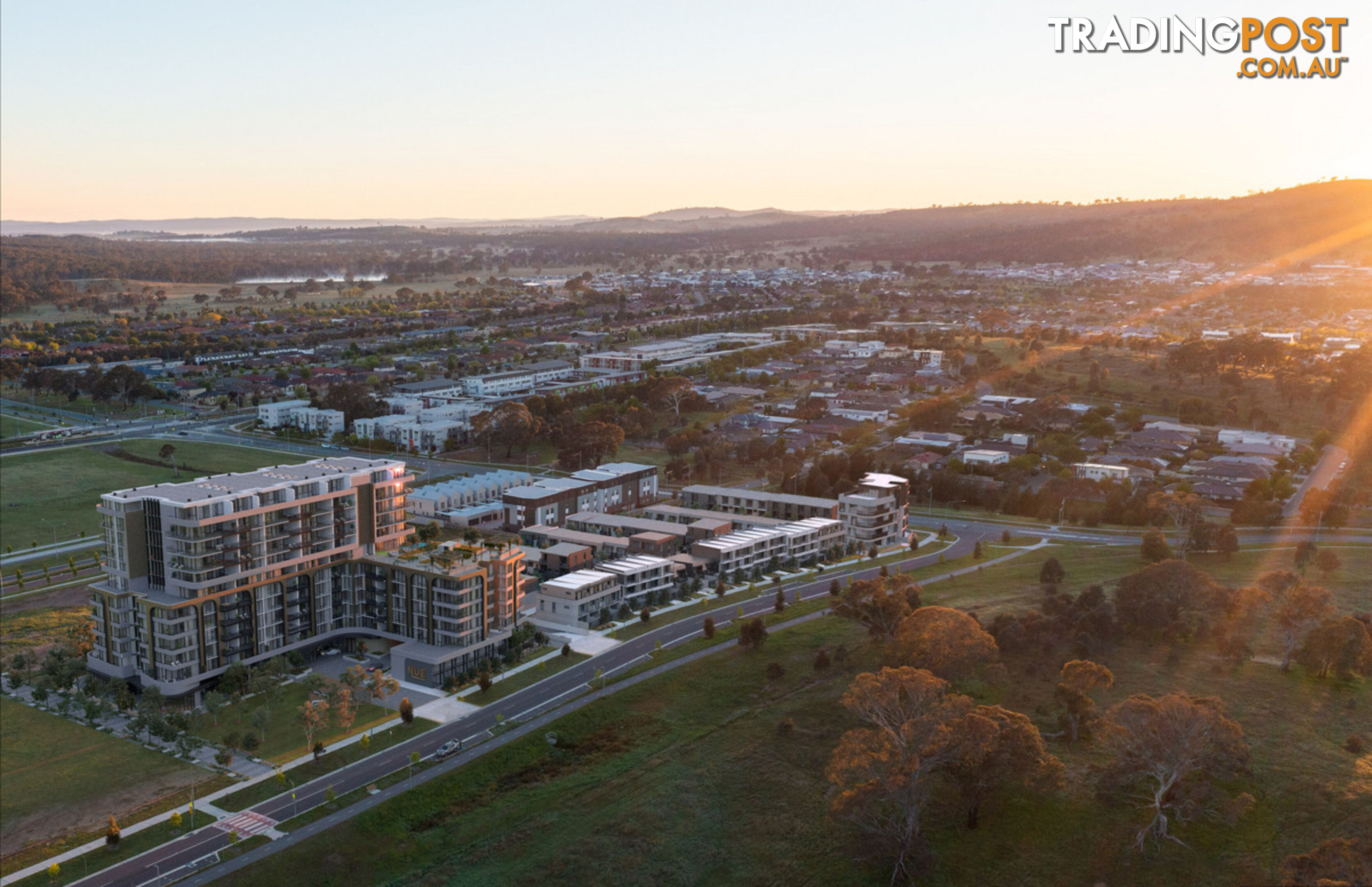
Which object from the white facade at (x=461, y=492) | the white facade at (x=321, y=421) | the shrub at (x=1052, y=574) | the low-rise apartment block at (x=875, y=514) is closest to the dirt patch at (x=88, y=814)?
the white facade at (x=461, y=492)

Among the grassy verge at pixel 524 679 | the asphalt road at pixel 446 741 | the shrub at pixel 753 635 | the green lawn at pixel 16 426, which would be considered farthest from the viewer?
the green lawn at pixel 16 426

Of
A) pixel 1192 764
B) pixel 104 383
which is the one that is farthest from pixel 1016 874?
pixel 104 383

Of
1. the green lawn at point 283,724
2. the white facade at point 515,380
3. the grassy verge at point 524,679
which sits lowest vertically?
the green lawn at point 283,724

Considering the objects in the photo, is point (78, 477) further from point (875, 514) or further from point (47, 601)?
point (875, 514)

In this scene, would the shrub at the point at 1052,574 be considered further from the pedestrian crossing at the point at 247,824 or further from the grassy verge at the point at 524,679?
the pedestrian crossing at the point at 247,824

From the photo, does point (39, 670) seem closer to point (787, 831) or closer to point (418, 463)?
point (787, 831)

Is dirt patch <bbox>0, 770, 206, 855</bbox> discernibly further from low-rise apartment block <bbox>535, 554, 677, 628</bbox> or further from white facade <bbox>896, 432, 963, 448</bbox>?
white facade <bbox>896, 432, 963, 448</bbox>
